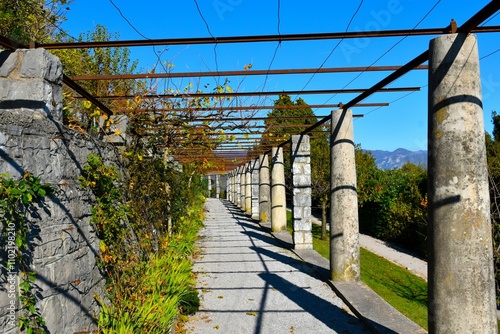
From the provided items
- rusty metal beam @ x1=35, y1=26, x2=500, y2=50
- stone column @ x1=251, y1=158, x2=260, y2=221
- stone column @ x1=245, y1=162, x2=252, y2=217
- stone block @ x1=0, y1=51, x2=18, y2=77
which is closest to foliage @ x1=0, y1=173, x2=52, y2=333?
stone block @ x1=0, y1=51, x2=18, y2=77

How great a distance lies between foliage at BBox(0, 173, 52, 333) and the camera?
2.67m

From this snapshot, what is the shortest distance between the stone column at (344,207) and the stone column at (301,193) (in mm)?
3599

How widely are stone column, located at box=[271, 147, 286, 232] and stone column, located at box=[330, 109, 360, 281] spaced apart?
20.8 feet

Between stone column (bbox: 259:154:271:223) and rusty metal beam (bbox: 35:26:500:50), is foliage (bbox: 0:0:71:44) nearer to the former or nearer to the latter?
rusty metal beam (bbox: 35:26:500:50)

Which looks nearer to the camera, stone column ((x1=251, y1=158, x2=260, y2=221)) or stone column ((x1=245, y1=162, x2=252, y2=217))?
stone column ((x1=251, y1=158, x2=260, y2=221))

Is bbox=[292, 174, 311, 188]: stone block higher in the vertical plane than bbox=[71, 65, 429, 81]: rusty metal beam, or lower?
lower

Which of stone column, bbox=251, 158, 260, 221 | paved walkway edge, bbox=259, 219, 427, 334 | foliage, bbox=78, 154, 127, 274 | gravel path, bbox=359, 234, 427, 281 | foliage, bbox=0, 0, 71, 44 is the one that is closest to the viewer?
foliage, bbox=78, 154, 127, 274

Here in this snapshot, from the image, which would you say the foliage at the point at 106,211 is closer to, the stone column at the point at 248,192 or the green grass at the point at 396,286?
the green grass at the point at 396,286

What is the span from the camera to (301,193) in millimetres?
10828

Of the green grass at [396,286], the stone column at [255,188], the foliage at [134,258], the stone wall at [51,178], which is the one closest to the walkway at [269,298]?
the foliage at [134,258]

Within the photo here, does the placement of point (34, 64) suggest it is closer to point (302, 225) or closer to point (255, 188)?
point (302, 225)

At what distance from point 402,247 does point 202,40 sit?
13862mm

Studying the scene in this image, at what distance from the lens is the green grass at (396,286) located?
22.5ft

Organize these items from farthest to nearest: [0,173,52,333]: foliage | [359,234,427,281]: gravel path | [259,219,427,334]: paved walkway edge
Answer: [359,234,427,281]: gravel path → [259,219,427,334]: paved walkway edge → [0,173,52,333]: foliage
